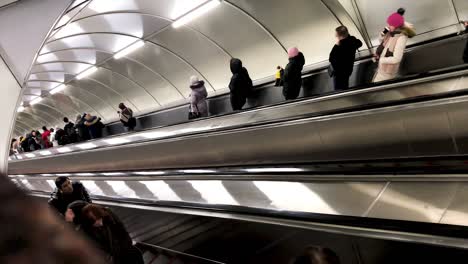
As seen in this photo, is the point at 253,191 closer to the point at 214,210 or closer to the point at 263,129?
the point at 214,210

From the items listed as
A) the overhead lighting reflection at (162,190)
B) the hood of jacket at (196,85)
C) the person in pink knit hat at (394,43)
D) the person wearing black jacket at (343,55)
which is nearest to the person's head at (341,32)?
the person wearing black jacket at (343,55)

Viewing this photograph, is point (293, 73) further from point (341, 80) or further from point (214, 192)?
point (214, 192)

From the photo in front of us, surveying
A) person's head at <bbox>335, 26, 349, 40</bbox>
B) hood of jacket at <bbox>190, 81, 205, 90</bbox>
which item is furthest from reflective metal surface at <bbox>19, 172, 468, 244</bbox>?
hood of jacket at <bbox>190, 81, 205, 90</bbox>

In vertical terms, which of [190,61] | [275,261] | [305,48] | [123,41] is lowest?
[275,261]

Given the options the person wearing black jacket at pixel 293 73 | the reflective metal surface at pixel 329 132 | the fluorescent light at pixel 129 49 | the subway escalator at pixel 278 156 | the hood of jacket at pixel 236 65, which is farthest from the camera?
the fluorescent light at pixel 129 49

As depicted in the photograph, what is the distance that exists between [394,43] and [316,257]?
5542mm

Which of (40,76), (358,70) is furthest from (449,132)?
(40,76)

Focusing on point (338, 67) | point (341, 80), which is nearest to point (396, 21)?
→ point (338, 67)

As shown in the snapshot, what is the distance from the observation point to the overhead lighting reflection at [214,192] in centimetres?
495

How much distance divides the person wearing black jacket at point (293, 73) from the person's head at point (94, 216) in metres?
6.60

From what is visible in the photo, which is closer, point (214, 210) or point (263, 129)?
point (214, 210)

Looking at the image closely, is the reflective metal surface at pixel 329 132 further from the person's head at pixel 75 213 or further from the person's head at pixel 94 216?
the person's head at pixel 75 213

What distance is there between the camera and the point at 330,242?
3.14 meters

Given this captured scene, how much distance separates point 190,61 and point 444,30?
35.5ft
